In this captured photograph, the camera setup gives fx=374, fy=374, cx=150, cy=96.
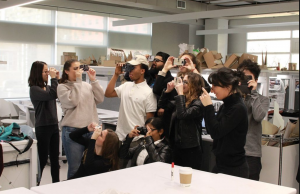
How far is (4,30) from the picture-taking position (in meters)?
7.67

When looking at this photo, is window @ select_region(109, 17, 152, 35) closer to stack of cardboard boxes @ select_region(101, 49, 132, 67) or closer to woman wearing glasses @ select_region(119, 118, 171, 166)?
stack of cardboard boxes @ select_region(101, 49, 132, 67)

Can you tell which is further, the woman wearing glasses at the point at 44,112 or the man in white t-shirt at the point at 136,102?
the woman wearing glasses at the point at 44,112

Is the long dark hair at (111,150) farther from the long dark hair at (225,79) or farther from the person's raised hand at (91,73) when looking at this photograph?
the long dark hair at (225,79)

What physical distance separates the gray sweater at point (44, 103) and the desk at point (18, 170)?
1.11ft

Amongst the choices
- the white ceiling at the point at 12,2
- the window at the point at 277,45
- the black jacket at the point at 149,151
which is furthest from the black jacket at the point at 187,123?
the window at the point at 277,45

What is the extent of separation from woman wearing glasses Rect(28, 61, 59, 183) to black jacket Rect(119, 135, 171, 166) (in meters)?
0.88

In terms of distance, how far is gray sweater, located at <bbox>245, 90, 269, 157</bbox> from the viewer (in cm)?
273

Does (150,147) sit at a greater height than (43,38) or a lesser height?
lesser

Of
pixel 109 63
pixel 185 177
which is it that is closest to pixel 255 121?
pixel 185 177

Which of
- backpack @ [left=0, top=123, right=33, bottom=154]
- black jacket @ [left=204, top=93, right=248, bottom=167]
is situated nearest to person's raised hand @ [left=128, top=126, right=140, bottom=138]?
black jacket @ [left=204, top=93, right=248, bottom=167]

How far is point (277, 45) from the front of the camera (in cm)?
1124

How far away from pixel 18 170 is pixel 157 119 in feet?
4.07

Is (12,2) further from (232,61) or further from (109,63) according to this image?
(232,61)

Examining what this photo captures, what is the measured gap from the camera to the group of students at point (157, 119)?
2406mm
